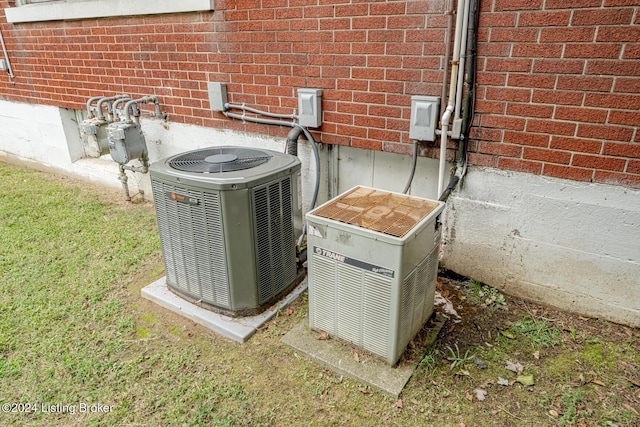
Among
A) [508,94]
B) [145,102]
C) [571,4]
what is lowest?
[145,102]

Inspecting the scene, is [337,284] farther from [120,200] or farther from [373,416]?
[120,200]

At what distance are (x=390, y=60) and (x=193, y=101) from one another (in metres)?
2.05

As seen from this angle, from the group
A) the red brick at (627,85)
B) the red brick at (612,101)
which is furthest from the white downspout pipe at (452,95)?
the red brick at (627,85)

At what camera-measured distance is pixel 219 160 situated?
277 cm

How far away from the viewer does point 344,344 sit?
2.55 metres

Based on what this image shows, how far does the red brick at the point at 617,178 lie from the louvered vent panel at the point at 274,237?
185 cm

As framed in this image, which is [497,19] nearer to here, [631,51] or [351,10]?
[631,51]

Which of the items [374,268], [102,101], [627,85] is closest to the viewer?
[374,268]

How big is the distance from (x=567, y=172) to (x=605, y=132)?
0.29m

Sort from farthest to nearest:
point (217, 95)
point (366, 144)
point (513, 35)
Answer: point (217, 95) < point (366, 144) < point (513, 35)

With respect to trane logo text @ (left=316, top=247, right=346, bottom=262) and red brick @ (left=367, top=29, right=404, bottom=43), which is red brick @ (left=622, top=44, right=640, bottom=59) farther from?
trane logo text @ (left=316, top=247, right=346, bottom=262)

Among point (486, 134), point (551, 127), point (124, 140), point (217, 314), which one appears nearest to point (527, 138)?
point (551, 127)

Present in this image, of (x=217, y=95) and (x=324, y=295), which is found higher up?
(x=217, y=95)

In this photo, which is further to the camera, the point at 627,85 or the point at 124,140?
the point at 124,140
